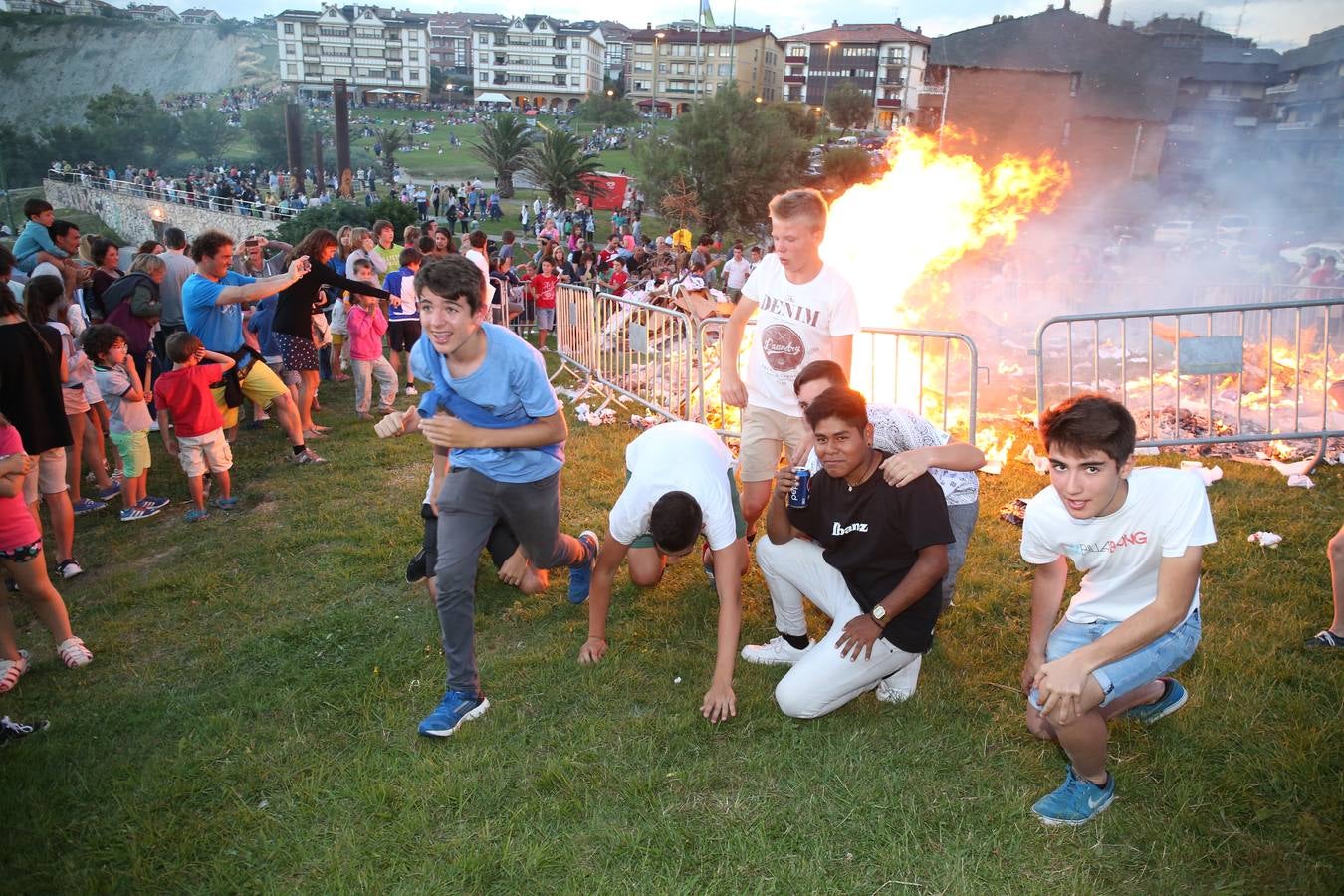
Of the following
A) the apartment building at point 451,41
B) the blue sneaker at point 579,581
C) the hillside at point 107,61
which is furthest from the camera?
the apartment building at point 451,41

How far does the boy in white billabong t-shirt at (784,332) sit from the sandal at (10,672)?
4.18m

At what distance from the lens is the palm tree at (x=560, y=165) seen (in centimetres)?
3875

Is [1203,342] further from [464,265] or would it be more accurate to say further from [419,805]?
[419,805]

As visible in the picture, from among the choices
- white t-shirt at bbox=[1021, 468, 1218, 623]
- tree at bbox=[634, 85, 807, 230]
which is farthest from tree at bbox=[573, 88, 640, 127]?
white t-shirt at bbox=[1021, 468, 1218, 623]

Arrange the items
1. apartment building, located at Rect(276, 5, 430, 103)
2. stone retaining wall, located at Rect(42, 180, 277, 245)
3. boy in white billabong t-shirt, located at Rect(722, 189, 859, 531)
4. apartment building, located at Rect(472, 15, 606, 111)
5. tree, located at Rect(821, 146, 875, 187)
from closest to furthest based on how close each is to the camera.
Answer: boy in white billabong t-shirt, located at Rect(722, 189, 859, 531) → stone retaining wall, located at Rect(42, 180, 277, 245) → tree, located at Rect(821, 146, 875, 187) → apartment building, located at Rect(276, 5, 430, 103) → apartment building, located at Rect(472, 15, 606, 111)

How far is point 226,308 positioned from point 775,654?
19.2 ft

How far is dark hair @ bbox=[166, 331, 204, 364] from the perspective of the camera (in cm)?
638

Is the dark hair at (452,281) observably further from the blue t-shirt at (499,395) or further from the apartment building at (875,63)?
the apartment building at (875,63)

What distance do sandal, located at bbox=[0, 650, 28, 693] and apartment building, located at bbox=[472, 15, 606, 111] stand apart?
412 ft

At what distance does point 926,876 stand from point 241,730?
125 inches

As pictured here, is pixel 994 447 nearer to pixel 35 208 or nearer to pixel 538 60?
pixel 35 208

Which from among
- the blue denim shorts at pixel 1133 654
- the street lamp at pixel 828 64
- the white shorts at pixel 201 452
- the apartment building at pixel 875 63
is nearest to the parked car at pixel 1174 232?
the blue denim shorts at pixel 1133 654

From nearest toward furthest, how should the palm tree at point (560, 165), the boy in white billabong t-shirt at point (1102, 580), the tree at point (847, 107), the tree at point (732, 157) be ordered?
the boy in white billabong t-shirt at point (1102, 580), the tree at point (732, 157), the palm tree at point (560, 165), the tree at point (847, 107)

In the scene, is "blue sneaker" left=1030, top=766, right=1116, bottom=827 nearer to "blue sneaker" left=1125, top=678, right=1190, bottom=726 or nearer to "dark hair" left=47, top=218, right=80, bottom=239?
"blue sneaker" left=1125, top=678, right=1190, bottom=726
